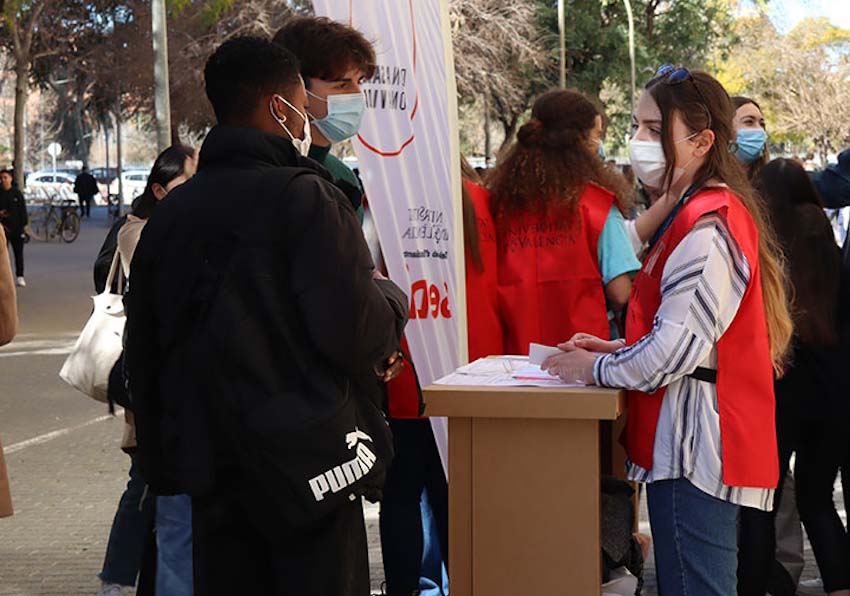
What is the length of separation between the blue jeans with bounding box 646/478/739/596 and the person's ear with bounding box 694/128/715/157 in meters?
0.88

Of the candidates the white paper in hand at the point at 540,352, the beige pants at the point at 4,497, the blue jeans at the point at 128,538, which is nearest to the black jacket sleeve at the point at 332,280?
the white paper in hand at the point at 540,352

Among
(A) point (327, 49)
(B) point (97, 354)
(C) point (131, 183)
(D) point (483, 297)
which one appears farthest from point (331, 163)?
(C) point (131, 183)

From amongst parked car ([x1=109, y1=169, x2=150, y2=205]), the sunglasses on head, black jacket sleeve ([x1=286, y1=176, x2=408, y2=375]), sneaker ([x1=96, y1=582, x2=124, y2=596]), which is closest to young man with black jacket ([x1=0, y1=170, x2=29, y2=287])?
sneaker ([x1=96, y1=582, x2=124, y2=596])

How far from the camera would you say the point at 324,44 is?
4293 millimetres

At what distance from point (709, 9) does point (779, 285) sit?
4008cm

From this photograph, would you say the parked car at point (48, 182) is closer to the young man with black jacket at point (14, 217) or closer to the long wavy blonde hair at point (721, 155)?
the young man with black jacket at point (14, 217)

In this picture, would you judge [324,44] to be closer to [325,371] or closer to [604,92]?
[325,371]

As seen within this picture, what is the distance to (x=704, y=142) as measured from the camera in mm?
3621

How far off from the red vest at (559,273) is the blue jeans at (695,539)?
151 centimetres

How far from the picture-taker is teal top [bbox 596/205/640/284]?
16.1 feet

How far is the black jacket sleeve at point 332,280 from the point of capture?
2898 mm

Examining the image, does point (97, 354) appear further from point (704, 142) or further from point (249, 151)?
point (704, 142)

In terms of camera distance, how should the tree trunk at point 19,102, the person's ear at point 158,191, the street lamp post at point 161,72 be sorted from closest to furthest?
1. the person's ear at point 158,191
2. the street lamp post at point 161,72
3. the tree trunk at point 19,102

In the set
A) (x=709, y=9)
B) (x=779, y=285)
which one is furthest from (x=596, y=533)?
(x=709, y=9)
